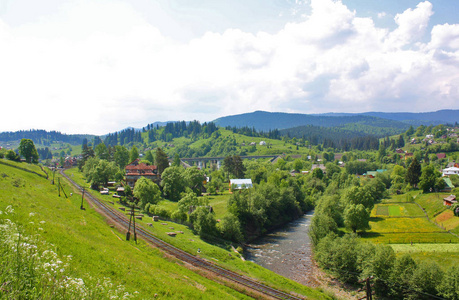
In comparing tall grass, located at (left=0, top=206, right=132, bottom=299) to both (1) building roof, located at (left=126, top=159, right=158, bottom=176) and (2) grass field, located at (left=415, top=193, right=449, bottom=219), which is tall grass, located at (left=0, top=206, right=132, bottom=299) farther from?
(1) building roof, located at (left=126, top=159, right=158, bottom=176)

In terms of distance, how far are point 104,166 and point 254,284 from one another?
70.5m

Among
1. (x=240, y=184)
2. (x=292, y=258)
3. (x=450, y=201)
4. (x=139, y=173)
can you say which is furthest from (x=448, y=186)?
(x=139, y=173)

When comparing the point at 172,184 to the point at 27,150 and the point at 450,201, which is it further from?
the point at 450,201

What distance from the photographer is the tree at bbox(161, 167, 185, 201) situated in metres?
92.4

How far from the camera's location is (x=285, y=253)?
57344 millimetres

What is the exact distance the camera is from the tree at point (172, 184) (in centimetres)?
9244

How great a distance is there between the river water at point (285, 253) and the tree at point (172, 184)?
36.5 meters

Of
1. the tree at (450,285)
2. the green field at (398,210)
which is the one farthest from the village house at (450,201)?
the tree at (450,285)

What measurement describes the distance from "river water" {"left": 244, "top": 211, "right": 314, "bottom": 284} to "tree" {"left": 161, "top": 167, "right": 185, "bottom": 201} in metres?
36.5

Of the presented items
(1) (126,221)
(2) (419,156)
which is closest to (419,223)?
(1) (126,221)

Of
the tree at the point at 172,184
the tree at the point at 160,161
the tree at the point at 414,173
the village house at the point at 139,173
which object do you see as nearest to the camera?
the tree at the point at 172,184

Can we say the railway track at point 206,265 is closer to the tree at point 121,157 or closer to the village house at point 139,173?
the village house at point 139,173

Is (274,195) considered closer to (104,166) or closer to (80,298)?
(104,166)

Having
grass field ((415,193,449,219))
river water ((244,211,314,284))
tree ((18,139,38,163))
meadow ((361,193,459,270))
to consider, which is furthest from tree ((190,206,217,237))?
tree ((18,139,38,163))
